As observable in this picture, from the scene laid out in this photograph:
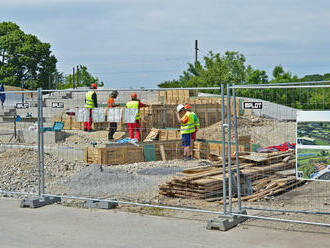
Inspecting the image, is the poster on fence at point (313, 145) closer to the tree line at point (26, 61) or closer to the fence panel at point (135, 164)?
the fence panel at point (135, 164)

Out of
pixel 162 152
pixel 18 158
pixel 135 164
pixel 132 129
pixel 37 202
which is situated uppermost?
pixel 132 129

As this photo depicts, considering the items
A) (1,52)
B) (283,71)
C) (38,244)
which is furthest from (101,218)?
(1,52)

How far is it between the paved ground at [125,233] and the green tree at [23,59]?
60.7m

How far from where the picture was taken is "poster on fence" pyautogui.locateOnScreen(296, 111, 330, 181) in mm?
6766

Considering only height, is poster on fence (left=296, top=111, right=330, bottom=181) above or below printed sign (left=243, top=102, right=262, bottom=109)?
below

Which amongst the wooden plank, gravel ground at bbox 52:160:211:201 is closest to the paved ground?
gravel ground at bbox 52:160:211:201

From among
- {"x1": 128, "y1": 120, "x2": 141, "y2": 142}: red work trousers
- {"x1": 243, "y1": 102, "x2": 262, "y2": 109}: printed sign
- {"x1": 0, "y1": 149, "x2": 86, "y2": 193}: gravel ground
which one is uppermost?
{"x1": 243, "y1": 102, "x2": 262, "y2": 109}: printed sign

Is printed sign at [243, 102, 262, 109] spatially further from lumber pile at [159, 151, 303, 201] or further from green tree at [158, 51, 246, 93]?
green tree at [158, 51, 246, 93]

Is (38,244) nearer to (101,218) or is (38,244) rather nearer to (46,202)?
(101,218)

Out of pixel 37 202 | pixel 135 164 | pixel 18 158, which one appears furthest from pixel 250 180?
pixel 18 158

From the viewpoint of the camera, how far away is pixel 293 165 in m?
10.2

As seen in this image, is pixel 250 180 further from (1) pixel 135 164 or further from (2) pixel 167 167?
(1) pixel 135 164

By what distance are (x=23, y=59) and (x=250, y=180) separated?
6394cm

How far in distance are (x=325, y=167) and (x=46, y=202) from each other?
5.49 m
